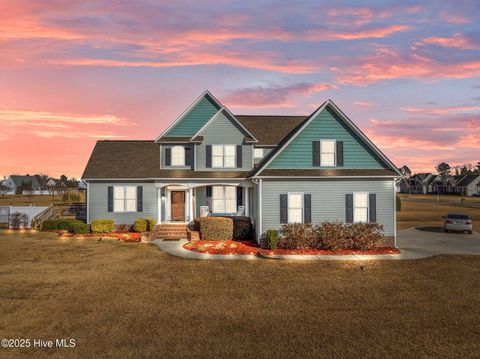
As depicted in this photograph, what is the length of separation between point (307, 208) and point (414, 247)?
7.02 m

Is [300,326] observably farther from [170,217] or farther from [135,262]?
[170,217]

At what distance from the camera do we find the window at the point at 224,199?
27344 millimetres

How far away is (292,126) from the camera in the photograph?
3142 cm

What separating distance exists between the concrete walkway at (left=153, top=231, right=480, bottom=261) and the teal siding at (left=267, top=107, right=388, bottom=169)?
545 centimetres

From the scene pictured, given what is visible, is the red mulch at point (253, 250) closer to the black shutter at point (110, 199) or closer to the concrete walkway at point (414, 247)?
the concrete walkway at point (414, 247)

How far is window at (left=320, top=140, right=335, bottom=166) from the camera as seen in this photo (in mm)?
22609

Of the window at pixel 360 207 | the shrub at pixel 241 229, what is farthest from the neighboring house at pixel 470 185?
the shrub at pixel 241 229

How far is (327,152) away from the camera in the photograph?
22.6m

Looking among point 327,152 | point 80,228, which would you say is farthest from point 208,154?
point 80,228

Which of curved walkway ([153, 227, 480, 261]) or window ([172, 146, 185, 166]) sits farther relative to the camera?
window ([172, 146, 185, 166])

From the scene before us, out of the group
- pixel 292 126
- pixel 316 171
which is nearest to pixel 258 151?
pixel 292 126

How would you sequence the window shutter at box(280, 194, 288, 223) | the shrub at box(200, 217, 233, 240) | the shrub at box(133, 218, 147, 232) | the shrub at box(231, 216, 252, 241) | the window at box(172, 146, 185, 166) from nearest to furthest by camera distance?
1. the window shutter at box(280, 194, 288, 223)
2. the shrub at box(200, 217, 233, 240)
3. the shrub at box(231, 216, 252, 241)
4. the shrub at box(133, 218, 147, 232)
5. the window at box(172, 146, 185, 166)

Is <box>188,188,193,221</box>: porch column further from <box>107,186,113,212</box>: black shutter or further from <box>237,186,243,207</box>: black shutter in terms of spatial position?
<box>107,186,113,212</box>: black shutter

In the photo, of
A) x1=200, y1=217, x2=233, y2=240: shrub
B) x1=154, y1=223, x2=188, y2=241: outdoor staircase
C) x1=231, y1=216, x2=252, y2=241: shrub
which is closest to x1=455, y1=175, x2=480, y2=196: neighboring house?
x1=231, y1=216, x2=252, y2=241: shrub
